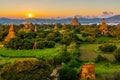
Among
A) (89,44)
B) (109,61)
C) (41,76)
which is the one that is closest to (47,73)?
(41,76)

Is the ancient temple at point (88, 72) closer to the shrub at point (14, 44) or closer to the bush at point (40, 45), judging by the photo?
the bush at point (40, 45)

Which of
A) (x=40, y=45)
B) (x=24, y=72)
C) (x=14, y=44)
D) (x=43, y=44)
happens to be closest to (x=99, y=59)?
(x=40, y=45)

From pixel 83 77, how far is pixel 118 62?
1430 cm

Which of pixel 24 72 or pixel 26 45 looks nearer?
pixel 24 72

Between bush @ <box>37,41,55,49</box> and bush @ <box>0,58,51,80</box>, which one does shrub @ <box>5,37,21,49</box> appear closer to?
bush @ <box>37,41,55,49</box>

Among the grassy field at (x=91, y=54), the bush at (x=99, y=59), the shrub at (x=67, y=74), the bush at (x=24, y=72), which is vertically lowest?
the grassy field at (x=91, y=54)

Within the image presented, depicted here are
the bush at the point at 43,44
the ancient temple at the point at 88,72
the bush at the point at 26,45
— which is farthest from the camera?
the bush at the point at 43,44

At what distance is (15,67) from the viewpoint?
32.2m

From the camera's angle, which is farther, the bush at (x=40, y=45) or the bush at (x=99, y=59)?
the bush at (x=40, y=45)

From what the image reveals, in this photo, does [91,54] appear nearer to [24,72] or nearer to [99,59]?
[99,59]

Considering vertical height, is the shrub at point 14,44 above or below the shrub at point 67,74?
Answer: below

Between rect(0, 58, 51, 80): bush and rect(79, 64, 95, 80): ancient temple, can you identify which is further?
rect(79, 64, 95, 80): ancient temple

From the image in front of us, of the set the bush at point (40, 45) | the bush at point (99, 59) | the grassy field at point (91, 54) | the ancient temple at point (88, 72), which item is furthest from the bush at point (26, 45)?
the ancient temple at point (88, 72)

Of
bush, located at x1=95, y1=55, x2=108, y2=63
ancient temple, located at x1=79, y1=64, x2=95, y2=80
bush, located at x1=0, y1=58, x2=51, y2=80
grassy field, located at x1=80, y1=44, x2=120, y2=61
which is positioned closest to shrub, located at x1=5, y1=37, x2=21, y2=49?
grassy field, located at x1=80, y1=44, x2=120, y2=61
